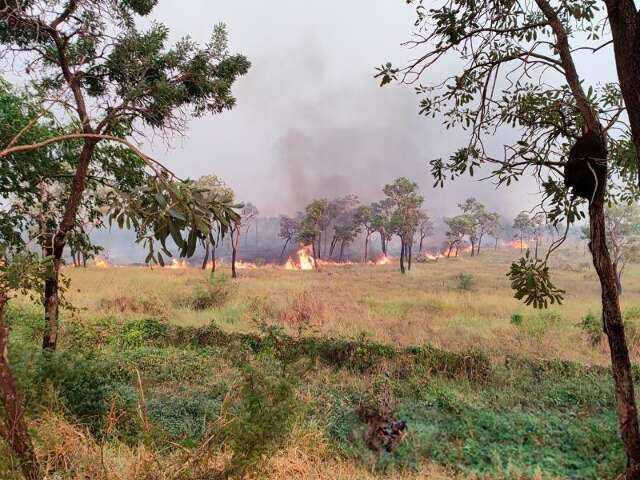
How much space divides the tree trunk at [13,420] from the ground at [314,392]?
33 cm

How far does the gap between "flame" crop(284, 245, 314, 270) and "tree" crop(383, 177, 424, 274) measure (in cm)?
1070

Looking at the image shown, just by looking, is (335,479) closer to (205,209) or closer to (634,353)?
(205,209)

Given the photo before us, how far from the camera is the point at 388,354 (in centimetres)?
902

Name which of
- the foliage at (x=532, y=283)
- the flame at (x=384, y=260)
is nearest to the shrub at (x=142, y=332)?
the foliage at (x=532, y=283)

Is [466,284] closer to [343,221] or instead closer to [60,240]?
[60,240]

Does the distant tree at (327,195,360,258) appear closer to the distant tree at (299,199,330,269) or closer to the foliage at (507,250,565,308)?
the distant tree at (299,199,330,269)

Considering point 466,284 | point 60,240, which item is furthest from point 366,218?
point 60,240

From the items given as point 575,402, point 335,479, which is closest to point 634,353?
point 575,402

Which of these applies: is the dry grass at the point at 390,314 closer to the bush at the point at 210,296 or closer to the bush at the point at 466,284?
the bush at the point at 210,296

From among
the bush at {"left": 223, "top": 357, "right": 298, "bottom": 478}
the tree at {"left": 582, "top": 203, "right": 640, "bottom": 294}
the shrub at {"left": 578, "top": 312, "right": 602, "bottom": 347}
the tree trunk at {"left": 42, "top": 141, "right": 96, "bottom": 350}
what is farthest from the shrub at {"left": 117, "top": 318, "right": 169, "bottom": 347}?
the tree at {"left": 582, "top": 203, "right": 640, "bottom": 294}

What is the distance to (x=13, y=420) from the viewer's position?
2338 millimetres

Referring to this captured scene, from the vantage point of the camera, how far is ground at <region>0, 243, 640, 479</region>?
131 inches

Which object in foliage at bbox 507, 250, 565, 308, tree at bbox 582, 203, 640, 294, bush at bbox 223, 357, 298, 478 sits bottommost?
bush at bbox 223, 357, 298, 478

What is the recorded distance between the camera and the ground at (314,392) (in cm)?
333
